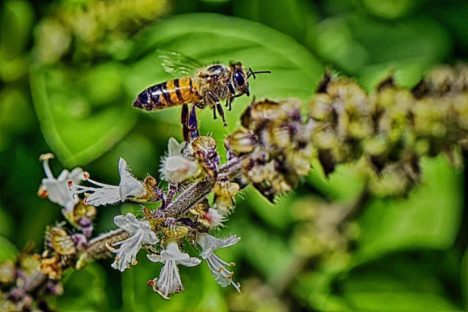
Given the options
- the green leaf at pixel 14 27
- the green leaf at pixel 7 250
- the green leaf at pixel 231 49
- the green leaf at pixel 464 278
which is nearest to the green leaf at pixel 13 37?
the green leaf at pixel 14 27

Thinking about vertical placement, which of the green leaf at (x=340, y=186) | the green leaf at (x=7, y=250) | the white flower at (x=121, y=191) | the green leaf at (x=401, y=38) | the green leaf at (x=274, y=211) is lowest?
the green leaf at (x=274, y=211)

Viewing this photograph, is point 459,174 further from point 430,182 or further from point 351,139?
point 351,139

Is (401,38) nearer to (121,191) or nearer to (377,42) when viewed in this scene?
(377,42)

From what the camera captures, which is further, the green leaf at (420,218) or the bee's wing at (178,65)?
the green leaf at (420,218)

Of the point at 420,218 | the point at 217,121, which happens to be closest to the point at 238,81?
the point at 217,121

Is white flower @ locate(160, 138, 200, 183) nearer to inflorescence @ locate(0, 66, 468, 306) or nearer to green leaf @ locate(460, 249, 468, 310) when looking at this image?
inflorescence @ locate(0, 66, 468, 306)

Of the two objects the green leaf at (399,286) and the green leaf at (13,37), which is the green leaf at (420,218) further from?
the green leaf at (13,37)
